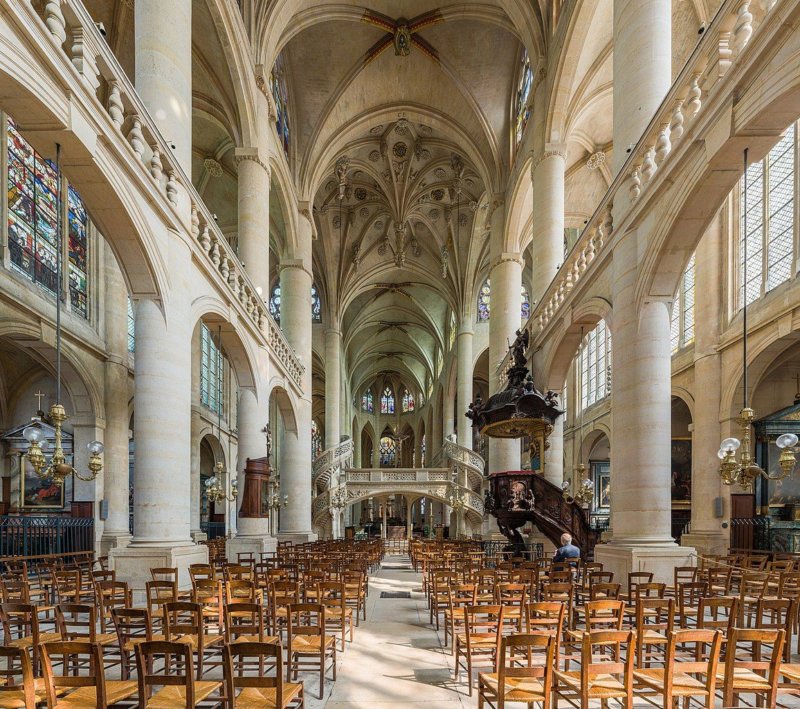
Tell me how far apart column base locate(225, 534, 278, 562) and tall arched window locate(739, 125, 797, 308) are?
13616 mm

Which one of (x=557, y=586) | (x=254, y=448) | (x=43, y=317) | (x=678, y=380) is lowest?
(x=557, y=586)

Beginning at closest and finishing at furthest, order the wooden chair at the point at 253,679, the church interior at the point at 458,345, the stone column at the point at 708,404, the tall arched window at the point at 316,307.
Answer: the wooden chair at the point at 253,679 → the church interior at the point at 458,345 → the stone column at the point at 708,404 → the tall arched window at the point at 316,307

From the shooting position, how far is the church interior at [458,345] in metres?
6.48

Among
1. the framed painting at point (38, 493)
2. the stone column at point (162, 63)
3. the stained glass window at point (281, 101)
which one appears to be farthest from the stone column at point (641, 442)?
the framed painting at point (38, 493)

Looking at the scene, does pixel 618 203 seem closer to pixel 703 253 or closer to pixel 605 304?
pixel 605 304

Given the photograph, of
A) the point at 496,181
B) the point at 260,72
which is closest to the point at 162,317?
the point at 260,72

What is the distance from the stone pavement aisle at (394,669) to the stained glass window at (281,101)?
17.2m

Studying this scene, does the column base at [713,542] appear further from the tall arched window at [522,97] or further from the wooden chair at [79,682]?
the wooden chair at [79,682]

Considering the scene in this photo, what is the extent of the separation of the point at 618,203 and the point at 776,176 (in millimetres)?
7511

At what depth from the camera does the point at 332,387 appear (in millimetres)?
38438

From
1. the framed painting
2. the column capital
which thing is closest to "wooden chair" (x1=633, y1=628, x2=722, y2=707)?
the column capital

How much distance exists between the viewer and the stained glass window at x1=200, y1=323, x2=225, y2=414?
28.5 meters

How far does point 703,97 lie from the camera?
900cm

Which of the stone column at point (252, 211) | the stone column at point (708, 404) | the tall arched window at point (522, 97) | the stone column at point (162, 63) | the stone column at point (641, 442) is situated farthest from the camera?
the tall arched window at point (522, 97)
